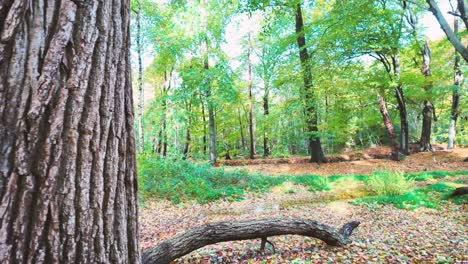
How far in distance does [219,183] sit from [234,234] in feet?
17.3

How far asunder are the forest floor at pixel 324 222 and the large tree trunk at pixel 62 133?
6.25 ft

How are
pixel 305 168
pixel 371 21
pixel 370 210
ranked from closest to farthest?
pixel 370 210
pixel 371 21
pixel 305 168

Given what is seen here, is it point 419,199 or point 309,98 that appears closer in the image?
point 419,199

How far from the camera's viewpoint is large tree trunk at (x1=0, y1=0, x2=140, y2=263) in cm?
88

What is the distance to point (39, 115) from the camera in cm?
92

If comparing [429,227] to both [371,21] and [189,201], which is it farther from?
[371,21]

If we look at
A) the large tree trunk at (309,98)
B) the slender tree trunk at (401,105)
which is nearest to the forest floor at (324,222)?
the large tree trunk at (309,98)

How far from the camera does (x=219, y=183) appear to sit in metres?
7.88

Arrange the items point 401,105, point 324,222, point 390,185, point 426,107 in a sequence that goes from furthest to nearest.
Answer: point 426,107 → point 401,105 → point 390,185 → point 324,222

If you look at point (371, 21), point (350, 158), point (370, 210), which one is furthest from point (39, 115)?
point (350, 158)

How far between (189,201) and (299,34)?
8.68m

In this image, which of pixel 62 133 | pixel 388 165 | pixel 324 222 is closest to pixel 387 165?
pixel 388 165

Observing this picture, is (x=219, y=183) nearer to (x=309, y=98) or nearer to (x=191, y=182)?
Answer: (x=191, y=182)

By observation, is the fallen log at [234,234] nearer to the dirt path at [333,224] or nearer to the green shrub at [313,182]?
the dirt path at [333,224]
